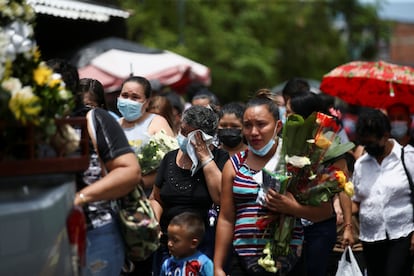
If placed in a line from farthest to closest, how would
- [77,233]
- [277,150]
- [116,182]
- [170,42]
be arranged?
[170,42]
[277,150]
[116,182]
[77,233]

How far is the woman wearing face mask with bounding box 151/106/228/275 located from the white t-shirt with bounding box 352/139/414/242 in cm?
214

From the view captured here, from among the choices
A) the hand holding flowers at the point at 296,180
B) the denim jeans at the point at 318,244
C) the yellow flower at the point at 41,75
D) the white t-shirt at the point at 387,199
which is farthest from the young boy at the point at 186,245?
the white t-shirt at the point at 387,199

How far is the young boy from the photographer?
7.16 meters

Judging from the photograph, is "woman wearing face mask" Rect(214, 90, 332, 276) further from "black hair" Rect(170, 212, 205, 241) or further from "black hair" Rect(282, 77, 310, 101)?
"black hair" Rect(282, 77, 310, 101)

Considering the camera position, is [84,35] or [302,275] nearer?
[302,275]

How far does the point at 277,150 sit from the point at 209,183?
87 centimetres

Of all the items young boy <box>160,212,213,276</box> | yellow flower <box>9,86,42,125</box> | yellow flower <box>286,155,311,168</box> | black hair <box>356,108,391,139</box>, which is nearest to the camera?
yellow flower <box>9,86,42,125</box>

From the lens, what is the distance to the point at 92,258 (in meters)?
5.82

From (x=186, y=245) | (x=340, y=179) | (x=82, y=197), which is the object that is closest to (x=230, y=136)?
(x=186, y=245)

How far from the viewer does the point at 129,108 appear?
338 inches

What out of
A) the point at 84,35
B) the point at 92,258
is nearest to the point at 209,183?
the point at 92,258

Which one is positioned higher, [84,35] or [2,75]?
[2,75]

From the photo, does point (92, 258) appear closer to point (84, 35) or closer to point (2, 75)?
point (2, 75)

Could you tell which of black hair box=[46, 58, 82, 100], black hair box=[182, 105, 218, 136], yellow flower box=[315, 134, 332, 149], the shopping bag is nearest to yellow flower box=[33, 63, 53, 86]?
black hair box=[46, 58, 82, 100]
